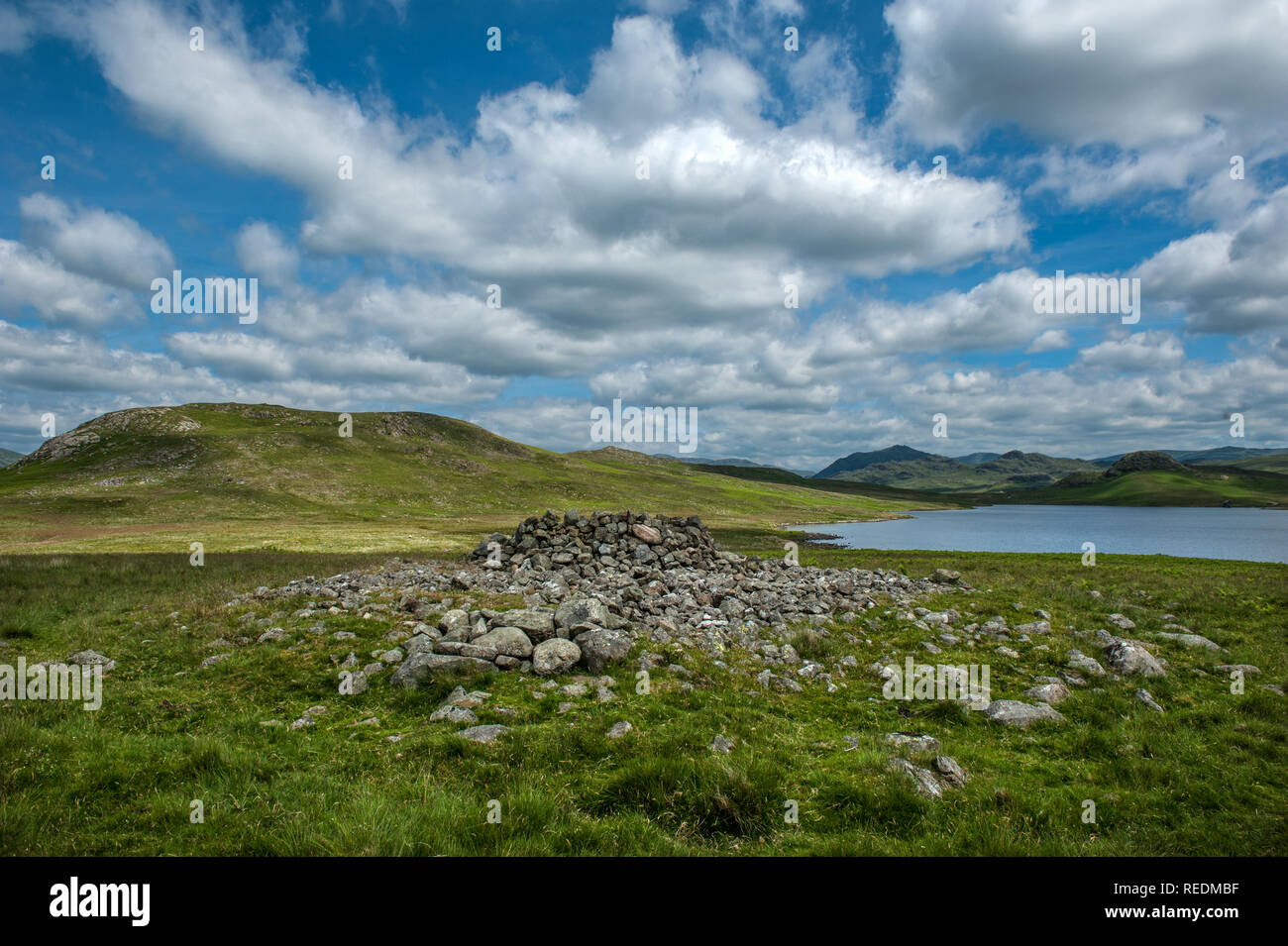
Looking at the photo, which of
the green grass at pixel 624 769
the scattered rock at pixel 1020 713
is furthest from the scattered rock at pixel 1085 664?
the scattered rock at pixel 1020 713

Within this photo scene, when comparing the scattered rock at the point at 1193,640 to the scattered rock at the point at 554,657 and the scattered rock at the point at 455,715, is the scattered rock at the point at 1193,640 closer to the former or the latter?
the scattered rock at the point at 554,657

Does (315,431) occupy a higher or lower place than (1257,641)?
higher

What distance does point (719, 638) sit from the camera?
55.5 ft

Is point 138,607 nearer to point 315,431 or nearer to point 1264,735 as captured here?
point 1264,735

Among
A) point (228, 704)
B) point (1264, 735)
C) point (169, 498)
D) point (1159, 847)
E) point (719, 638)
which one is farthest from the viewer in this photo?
A: point (169, 498)

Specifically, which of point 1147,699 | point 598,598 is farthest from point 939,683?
point 598,598

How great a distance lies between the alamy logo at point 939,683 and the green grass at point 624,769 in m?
0.52

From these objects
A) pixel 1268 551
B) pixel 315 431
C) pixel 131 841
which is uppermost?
pixel 315 431

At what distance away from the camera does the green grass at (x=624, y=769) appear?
650cm

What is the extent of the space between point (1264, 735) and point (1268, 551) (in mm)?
80080

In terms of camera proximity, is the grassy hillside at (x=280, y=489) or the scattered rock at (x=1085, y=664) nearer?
the scattered rock at (x=1085, y=664)

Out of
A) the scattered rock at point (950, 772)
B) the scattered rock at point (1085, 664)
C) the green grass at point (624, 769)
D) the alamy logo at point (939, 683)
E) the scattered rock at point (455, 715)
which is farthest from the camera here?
the scattered rock at point (1085, 664)
